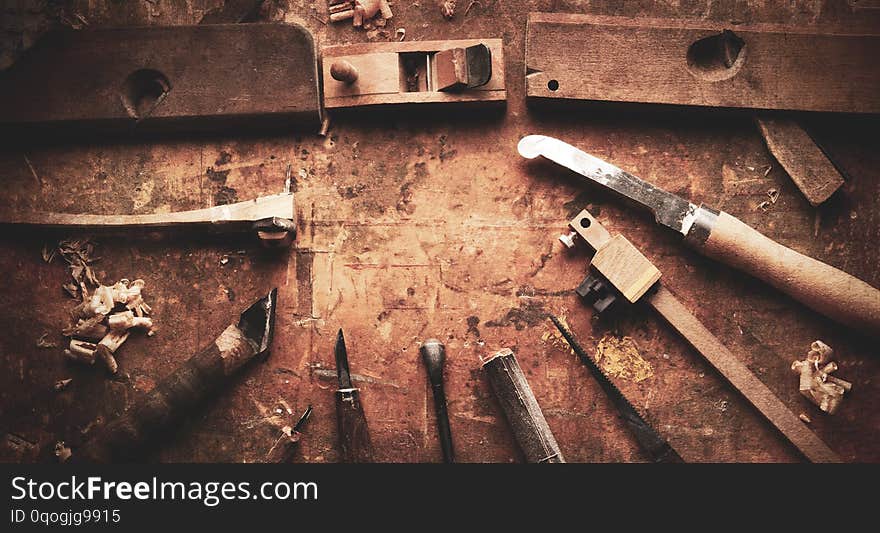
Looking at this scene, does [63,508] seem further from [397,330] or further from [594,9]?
[594,9]

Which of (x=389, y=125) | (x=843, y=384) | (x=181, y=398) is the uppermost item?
(x=389, y=125)

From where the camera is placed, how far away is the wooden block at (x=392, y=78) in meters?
2.33

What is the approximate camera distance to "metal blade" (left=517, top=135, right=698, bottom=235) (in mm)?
2273

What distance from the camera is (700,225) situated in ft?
7.41

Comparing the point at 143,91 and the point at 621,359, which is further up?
the point at 143,91

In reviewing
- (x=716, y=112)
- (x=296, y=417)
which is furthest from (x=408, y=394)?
(x=716, y=112)

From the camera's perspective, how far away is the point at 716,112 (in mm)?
2361

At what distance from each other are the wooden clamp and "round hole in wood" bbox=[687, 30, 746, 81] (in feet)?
5.15

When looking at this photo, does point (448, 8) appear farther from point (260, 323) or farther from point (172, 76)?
point (260, 323)

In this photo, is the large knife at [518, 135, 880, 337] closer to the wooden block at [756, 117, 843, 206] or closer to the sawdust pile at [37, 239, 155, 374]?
the wooden block at [756, 117, 843, 206]

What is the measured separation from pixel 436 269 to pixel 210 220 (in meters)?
0.84

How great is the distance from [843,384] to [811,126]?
94cm

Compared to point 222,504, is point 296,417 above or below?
above

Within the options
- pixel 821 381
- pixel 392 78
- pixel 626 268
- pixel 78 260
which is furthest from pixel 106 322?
pixel 821 381
